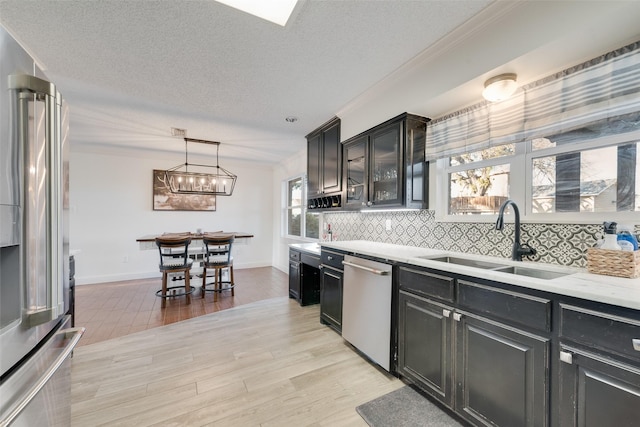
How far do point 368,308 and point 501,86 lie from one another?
189cm

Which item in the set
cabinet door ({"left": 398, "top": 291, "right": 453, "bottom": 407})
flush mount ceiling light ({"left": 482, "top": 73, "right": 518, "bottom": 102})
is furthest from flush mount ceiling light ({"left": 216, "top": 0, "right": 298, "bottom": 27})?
cabinet door ({"left": 398, "top": 291, "right": 453, "bottom": 407})

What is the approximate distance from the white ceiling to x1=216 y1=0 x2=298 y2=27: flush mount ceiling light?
0.05 m

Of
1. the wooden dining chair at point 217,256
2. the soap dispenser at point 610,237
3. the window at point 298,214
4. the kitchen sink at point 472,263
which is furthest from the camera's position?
the window at point 298,214

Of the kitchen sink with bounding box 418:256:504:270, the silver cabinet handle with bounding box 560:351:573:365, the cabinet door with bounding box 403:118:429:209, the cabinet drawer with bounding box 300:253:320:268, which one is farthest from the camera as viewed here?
the cabinet drawer with bounding box 300:253:320:268

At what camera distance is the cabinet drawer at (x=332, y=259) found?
8.75 feet

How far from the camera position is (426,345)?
1769mm

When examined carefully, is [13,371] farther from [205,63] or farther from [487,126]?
[487,126]

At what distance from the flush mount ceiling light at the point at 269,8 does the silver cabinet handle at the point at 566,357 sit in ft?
7.53

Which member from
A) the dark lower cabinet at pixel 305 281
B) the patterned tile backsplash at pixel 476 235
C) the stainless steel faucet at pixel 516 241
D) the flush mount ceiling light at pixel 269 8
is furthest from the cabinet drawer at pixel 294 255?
the flush mount ceiling light at pixel 269 8

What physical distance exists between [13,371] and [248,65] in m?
2.29

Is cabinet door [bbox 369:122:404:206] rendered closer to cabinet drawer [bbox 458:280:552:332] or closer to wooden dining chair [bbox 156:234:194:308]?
cabinet drawer [bbox 458:280:552:332]

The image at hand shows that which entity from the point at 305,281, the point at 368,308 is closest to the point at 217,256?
the point at 305,281

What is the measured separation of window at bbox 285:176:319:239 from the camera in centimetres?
513

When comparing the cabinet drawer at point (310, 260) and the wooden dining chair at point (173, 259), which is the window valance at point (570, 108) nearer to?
the cabinet drawer at point (310, 260)
